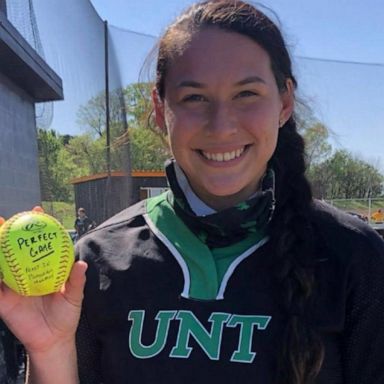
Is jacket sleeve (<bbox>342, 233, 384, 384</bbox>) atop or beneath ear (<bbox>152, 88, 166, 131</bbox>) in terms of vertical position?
beneath

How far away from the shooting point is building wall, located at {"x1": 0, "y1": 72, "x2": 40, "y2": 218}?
6.00 meters

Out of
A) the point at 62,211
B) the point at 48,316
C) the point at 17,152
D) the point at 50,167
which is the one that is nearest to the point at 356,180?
the point at 62,211

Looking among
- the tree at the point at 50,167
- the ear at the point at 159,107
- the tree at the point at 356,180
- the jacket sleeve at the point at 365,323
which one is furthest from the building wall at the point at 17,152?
the tree at the point at 356,180

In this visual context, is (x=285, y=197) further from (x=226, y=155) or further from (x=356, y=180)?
(x=356, y=180)

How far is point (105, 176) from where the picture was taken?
34.9 feet

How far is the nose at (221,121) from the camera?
132 cm

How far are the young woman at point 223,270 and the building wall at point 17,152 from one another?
4525 millimetres

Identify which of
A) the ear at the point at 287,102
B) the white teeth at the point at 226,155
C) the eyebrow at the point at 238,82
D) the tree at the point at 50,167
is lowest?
the tree at the point at 50,167

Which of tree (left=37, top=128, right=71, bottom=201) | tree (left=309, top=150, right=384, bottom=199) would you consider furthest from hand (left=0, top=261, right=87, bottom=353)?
tree (left=309, top=150, right=384, bottom=199)

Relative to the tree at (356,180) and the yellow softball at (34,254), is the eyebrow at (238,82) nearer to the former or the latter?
the yellow softball at (34,254)

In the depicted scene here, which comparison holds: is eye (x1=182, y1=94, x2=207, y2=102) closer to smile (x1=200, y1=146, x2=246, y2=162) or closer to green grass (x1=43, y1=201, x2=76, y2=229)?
smile (x1=200, y1=146, x2=246, y2=162)

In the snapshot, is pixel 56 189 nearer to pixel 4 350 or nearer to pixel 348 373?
pixel 4 350

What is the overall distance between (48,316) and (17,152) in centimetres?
558

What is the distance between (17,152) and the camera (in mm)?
6605
